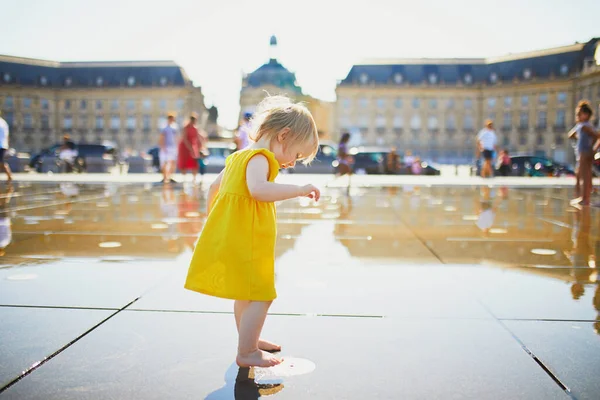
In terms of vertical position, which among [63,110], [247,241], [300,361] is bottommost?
[300,361]

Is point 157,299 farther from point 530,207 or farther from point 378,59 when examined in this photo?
point 378,59

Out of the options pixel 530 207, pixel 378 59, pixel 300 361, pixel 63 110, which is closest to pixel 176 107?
pixel 63 110

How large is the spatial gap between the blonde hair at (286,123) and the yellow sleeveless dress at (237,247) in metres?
0.09

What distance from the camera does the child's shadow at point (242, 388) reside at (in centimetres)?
164

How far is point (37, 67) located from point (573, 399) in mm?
89594

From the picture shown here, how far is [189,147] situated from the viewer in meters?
12.6

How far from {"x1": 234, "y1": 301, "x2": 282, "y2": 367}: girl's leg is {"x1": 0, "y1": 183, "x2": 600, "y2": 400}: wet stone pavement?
0.04 meters

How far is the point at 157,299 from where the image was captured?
2658 millimetres

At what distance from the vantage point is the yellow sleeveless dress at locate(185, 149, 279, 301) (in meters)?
1.91

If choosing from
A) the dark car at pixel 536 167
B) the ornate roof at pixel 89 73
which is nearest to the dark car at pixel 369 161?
the dark car at pixel 536 167

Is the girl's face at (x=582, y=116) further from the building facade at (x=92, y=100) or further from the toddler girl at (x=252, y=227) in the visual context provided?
the building facade at (x=92, y=100)

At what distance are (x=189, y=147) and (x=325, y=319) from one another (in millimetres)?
10638

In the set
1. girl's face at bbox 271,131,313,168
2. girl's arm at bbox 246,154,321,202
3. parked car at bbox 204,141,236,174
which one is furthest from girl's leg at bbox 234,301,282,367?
parked car at bbox 204,141,236,174

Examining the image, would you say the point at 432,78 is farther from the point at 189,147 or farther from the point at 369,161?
the point at 189,147
